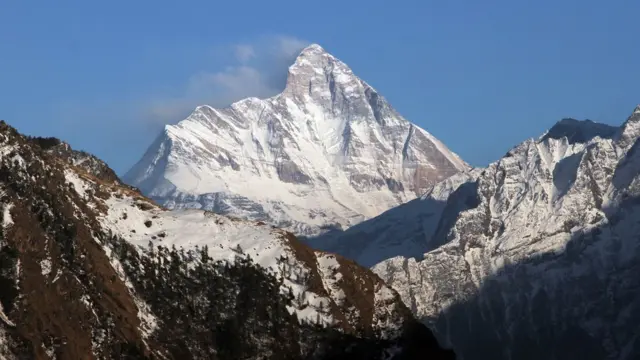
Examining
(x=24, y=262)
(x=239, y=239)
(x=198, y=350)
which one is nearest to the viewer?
(x=24, y=262)

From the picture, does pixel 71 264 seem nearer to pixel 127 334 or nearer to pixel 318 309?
pixel 127 334

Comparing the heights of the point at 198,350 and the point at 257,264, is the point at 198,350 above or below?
Result: below

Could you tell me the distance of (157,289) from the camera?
620ft

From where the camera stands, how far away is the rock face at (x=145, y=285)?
172875 mm

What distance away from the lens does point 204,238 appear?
197 meters

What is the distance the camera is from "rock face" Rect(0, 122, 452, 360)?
172875 mm

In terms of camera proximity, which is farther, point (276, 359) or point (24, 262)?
point (276, 359)

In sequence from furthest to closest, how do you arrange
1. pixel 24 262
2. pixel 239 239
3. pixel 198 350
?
pixel 239 239 < pixel 198 350 < pixel 24 262

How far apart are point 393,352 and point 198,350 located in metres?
24.7

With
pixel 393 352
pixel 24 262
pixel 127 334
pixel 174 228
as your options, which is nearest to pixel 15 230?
pixel 24 262

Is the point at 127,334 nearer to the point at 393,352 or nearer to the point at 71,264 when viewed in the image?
the point at 71,264

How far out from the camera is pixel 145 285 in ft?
620

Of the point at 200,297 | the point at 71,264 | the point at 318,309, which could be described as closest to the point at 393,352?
the point at 318,309

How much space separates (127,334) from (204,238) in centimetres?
2236
